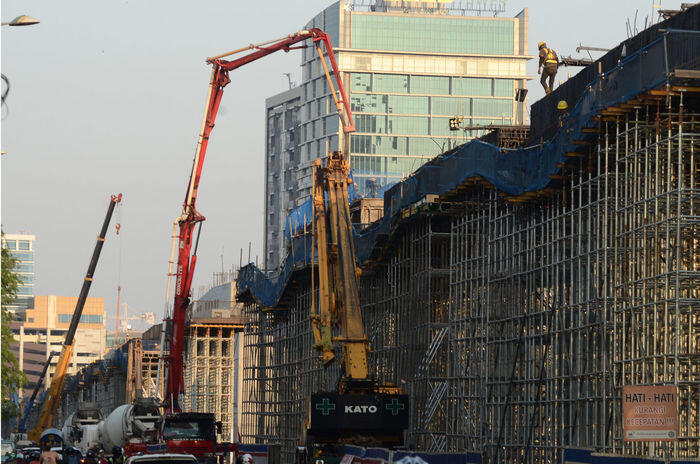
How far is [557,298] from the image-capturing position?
3856cm

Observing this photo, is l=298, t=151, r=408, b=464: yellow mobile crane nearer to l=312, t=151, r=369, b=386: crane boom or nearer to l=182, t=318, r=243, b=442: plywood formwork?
l=312, t=151, r=369, b=386: crane boom

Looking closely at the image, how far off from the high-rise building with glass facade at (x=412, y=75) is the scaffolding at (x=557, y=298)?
112417mm

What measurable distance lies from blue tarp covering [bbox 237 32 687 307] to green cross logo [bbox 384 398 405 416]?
287 inches

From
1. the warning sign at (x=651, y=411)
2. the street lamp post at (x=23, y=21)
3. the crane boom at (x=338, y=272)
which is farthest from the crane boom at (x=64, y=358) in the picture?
the warning sign at (x=651, y=411)

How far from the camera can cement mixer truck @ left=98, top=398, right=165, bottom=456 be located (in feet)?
206

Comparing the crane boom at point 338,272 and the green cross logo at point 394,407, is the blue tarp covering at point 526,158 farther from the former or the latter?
the green cross logo at point 394,407

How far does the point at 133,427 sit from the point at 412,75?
376ft

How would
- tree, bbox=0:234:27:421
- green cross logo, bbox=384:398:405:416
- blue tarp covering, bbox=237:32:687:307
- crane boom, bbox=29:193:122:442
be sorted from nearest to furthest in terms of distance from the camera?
blue tarp covering, bbox=237:32:687:307, green cross logo, bbox=384:398:405:416, tree, bbox=0:234:27:421, crane boom, bbox=29:193:122:442

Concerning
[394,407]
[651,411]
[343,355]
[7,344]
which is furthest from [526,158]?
[7,344]

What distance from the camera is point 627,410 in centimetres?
2420

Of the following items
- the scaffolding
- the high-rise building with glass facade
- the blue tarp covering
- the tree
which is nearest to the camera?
the scaffolding

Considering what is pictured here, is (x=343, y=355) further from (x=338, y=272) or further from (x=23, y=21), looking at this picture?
(x=23, y=21)

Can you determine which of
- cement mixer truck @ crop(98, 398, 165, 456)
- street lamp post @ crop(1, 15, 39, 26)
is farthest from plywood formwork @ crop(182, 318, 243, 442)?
street lamp post @ crop(1, 15, 39, 26)

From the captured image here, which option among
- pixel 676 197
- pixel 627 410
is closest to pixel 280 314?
pixel 676 197
